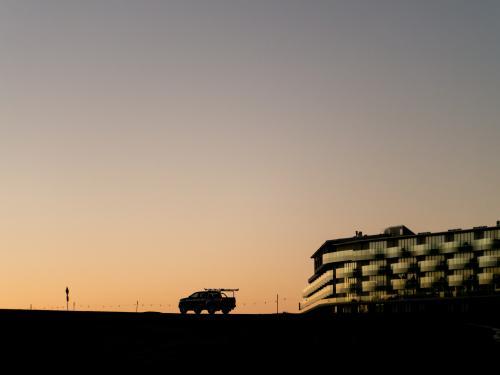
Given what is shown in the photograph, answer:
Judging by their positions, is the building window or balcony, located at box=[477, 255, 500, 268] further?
the building window

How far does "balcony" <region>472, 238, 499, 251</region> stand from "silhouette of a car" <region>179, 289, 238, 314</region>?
13723 centimetres

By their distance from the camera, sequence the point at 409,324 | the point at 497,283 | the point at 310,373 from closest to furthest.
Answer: the point at 310,373 < the point at 409,324 < the point at 497,283

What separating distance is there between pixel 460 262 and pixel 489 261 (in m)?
7.47

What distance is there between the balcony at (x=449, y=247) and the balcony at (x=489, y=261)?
6.38 metres

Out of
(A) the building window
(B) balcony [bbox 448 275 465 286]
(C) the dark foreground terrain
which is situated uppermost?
(A) the building window

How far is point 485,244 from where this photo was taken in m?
193

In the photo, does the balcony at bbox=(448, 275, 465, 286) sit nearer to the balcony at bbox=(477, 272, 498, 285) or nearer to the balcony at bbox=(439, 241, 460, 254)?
the balcony at bbox=(477, 272, 498, 285)

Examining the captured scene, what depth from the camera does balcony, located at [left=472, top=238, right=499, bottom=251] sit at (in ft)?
628

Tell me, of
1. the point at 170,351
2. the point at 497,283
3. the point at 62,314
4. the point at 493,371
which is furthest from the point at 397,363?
the point at 497,283

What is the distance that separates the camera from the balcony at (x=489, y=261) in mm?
190750

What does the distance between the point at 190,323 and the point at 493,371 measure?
1726 cm

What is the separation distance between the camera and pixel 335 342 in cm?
3153

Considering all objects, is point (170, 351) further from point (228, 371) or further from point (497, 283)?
point (497, 283)

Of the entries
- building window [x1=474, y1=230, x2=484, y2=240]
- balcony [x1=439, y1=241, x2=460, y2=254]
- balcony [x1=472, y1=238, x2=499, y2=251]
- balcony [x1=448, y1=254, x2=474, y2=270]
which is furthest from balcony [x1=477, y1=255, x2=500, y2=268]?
balcony [x1=439, y1=241, x2=460, y2=254]
